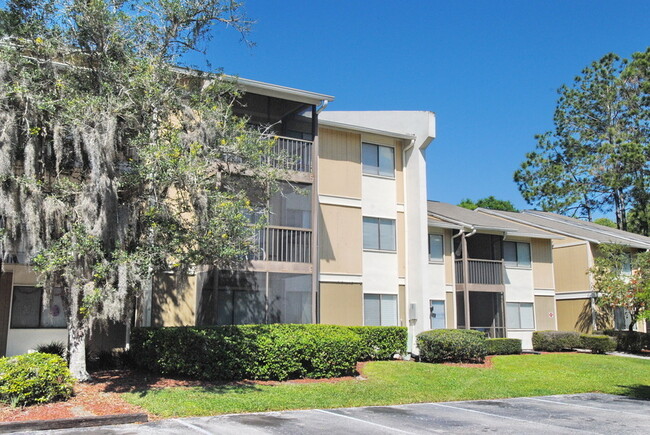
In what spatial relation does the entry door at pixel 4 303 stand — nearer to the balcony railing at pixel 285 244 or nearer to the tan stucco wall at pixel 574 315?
the balcony railing at pixel 285 244

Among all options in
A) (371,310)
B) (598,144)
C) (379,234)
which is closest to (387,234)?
(379,234)

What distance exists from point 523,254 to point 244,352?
1791 cm

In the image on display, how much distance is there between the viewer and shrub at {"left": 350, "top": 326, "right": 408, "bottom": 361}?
1942 cm

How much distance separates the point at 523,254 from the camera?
28.6 m

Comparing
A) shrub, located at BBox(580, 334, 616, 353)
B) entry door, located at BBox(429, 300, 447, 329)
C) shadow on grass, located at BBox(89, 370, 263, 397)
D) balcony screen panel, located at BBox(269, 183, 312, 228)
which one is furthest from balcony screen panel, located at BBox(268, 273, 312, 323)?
shrub, located at BBox(580, 334, 616, 353)

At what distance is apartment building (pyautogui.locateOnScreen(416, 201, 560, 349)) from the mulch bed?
967 centimetres

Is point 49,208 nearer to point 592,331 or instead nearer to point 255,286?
point 255,286

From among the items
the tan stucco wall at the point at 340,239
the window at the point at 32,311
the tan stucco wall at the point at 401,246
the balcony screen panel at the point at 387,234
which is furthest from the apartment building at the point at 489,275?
the window at the point at 32,311

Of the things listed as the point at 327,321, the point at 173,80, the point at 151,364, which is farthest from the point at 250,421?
the point at 327,321

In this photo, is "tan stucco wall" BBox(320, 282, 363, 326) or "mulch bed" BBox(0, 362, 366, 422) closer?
"mulch bed" BBox(0, 362, 366, 422)

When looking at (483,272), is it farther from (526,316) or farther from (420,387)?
(420,387)

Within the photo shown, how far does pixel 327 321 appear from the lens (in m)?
20.2

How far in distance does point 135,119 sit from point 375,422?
7.95 m

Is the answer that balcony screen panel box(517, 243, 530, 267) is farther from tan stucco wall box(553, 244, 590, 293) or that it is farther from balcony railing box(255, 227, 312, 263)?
balcony railing box(255, 227, 312, 263)
